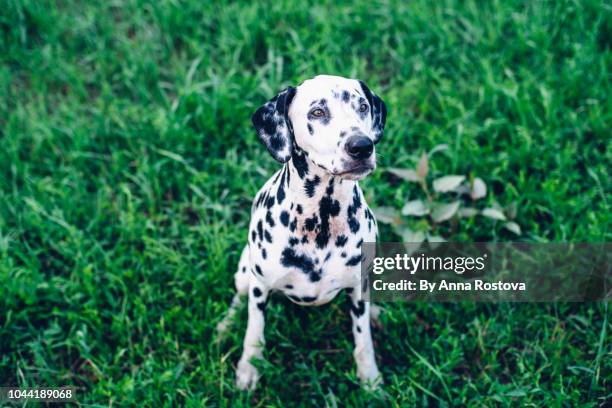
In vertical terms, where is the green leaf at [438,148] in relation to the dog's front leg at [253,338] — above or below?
above

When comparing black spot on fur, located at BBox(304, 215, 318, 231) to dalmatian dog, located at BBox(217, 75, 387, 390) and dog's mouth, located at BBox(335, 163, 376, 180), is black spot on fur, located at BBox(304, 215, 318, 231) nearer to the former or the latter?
dalmatian dog, located at BBox(217, 75, 387, 390)

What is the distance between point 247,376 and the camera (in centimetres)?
337

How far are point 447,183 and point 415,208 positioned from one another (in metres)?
0.28

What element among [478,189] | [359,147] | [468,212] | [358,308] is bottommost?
[358,308]

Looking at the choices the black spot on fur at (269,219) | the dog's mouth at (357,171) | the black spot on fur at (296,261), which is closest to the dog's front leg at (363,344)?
the black spot on fur at (296,261)

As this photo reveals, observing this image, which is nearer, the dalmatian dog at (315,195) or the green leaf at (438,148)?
the dalmatian dog at (315,195)

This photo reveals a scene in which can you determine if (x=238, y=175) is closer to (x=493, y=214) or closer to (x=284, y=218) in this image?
(x=284, y=218)

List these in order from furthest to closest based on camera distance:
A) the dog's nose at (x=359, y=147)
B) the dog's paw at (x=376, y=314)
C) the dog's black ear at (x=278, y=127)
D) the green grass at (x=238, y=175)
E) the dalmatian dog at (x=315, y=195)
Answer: the dog's paw at (x=376, y=314), the green grass at (x=238, y=175), the dog's black ear at (x=278, y=127), the dalmatian dog at (x=315, y=195), the dog's nose at (x=359, y=147)

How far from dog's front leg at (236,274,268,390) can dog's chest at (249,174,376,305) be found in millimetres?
185

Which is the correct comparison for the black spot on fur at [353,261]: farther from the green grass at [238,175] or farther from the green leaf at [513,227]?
the green leaf at [513,227]

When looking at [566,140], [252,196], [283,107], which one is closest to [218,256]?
[252,196]

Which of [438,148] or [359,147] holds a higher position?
[359,147]

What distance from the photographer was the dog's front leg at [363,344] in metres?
3.19

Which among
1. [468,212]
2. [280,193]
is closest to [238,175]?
[280,193]
